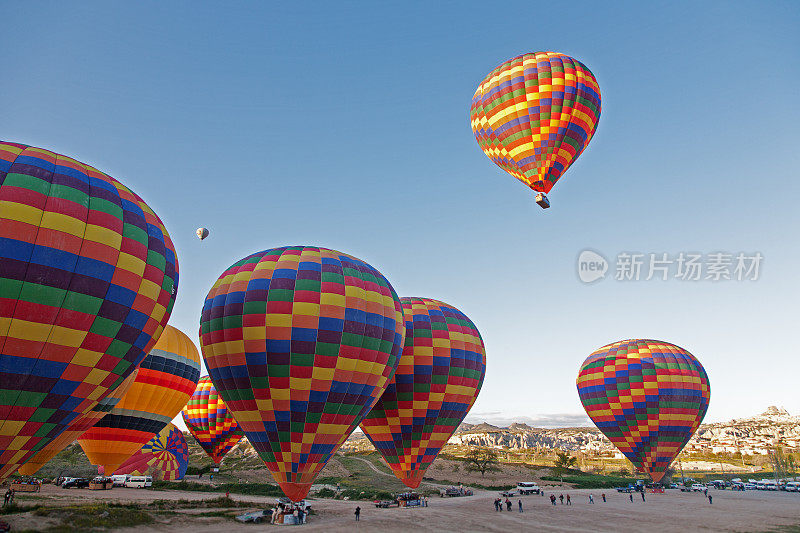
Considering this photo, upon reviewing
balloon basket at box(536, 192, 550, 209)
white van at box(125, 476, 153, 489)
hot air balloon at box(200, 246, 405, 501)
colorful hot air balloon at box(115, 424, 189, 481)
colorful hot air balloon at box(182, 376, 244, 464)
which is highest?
balloon basket at box(536, 192, 550, 209)

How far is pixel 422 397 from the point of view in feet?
74.1

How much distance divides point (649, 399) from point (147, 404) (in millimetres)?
32029

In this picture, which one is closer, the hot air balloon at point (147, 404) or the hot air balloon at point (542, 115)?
the hot air balloon at point (147, 404)

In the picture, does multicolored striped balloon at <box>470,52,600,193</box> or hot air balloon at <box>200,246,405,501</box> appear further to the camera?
multicolored striped balloon at <box>470,52,600,193</box>

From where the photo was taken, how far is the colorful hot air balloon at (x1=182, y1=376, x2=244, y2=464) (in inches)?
1510

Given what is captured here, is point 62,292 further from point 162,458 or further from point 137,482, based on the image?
point 162,458

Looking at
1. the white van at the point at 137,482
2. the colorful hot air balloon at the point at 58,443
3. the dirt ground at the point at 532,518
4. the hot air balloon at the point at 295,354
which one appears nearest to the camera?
the colorful hot air balloon at the point at 58,443

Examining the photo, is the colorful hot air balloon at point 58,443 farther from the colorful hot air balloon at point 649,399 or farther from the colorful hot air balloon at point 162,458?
the colorful hot air balloon at point 649,399

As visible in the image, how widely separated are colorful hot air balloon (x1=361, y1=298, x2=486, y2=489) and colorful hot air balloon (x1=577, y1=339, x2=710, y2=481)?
15.5m

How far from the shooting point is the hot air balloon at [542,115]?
27.2 m

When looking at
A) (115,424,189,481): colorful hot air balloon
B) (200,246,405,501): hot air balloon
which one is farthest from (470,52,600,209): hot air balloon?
(115,424,189,481): colorful hot air balloon

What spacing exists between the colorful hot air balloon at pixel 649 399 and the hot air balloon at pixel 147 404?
28909 mm

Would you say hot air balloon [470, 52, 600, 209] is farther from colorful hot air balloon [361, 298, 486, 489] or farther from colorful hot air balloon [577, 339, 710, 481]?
colorful hot air balloon [577, 339, 710, 481]

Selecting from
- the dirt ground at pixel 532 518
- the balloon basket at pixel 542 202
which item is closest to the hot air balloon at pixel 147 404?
the dirt ground at pixel 532 518
